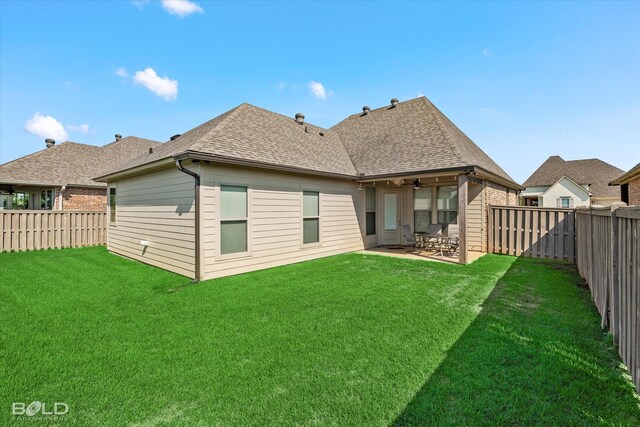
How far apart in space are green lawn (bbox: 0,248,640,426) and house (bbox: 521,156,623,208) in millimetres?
33183

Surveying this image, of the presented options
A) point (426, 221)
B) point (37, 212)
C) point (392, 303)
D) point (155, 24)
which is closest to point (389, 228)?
point (426, 221)

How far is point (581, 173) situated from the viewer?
115 ft

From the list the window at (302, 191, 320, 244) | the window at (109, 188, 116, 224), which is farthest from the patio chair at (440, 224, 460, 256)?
the window at (109, 188, 116, 224)

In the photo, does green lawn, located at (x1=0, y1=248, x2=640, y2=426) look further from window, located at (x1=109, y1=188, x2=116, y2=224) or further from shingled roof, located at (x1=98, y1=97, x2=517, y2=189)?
window, located at (x1=109, y1=188, x2=116, y2=224)

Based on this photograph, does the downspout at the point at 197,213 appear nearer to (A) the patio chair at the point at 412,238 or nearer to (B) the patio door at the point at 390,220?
(A) the patio chair at the point at 412,238

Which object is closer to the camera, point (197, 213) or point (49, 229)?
point (197, 213)

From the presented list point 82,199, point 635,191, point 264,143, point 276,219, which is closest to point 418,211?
point 276,219

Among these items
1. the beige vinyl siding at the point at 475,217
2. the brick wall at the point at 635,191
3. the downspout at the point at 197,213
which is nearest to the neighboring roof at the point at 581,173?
the brick wall at the point at 635,191

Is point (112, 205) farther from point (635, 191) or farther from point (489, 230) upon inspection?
point (635, 191)

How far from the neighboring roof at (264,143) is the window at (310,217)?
0.88 metres

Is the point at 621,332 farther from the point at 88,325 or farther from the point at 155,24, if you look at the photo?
the point at 155,24

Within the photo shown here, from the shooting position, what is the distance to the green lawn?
2258 mm

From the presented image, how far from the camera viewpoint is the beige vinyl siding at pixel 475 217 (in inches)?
386

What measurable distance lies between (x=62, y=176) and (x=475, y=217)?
812 inches
